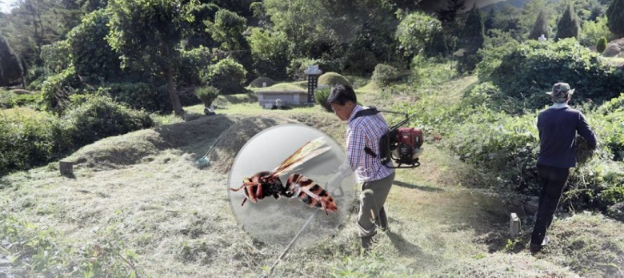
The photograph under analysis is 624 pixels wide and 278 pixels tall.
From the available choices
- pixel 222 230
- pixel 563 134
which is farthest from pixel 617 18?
pixel 222 230

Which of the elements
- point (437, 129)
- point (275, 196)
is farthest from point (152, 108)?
point (275, 196)

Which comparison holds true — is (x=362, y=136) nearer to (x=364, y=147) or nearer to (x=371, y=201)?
(x=364, y=147)

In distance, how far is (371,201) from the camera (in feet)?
10.5

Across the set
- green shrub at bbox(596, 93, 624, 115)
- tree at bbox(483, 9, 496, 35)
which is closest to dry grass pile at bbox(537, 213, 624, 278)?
green shrub at bbox(596, 93, 624, 115)

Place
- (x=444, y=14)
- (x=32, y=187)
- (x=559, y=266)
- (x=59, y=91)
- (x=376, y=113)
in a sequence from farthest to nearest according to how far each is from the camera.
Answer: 1. (x=444, y=14)
2. (x=59, y=91)
3. (x=32, y=187)
4. (x=559, y=266)
5. (x=376, y=113)

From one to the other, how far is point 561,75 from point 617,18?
14584mm

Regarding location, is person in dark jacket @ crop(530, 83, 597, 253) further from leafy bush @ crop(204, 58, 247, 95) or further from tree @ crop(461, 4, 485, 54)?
leafy bush @ crop(204, 58, 247, 95)

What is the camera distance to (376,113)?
2986 mm

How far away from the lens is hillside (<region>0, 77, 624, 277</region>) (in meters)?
2.63

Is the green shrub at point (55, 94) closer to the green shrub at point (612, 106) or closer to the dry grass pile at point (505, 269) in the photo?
the dry grass pile at point (505, 269)

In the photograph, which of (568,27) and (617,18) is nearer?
(617,18)

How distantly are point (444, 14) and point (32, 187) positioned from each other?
20.6 m

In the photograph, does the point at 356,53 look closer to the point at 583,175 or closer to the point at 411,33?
the point at 411,33

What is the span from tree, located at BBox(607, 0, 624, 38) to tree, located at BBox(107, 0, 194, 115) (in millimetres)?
20299
